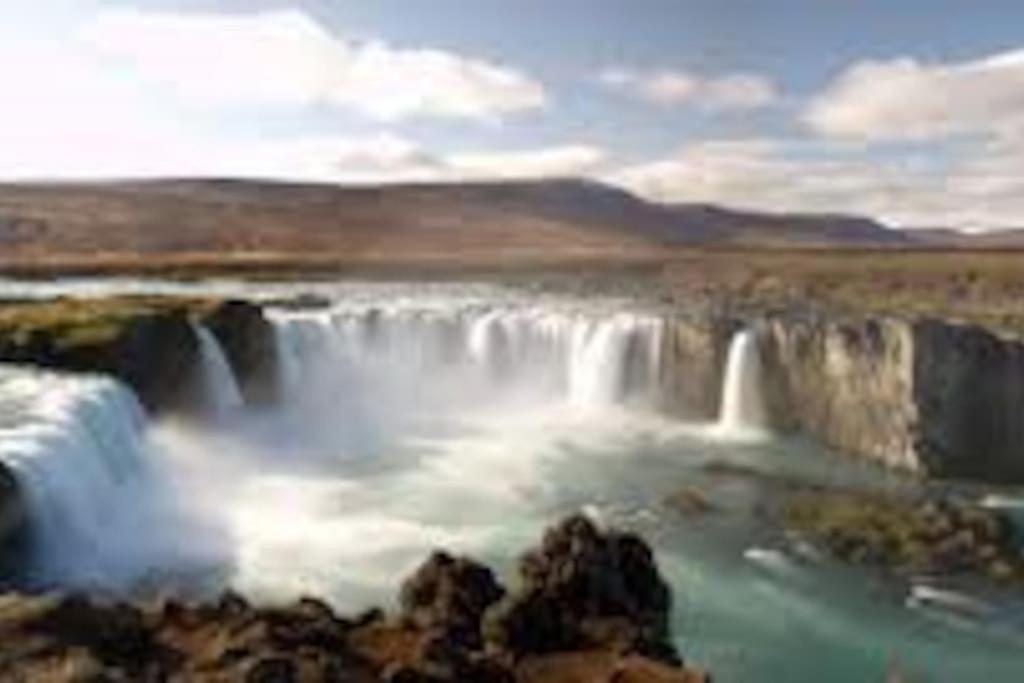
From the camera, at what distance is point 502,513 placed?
50.6 metres

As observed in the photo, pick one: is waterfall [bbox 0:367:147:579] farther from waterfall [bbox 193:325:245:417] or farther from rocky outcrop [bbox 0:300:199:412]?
waterfall [bbox 193:325:245:417]

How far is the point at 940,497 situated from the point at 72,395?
103 feet

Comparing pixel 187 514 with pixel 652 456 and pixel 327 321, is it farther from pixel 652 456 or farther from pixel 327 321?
pixel 327 321

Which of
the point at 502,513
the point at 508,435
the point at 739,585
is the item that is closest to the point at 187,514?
the point at 502,513

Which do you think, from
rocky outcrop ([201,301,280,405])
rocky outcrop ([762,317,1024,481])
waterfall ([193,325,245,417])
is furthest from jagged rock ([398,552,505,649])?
rocky outcrop ([201,301,280,405])

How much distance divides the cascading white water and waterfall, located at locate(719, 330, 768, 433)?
29.4m

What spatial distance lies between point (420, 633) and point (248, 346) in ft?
148

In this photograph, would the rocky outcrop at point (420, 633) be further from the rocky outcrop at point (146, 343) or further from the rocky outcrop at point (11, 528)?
the rocky outcrop at point (146, 343)

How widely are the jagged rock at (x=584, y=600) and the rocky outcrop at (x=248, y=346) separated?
3881cm

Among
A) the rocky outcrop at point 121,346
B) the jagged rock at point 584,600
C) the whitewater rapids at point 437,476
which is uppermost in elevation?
the rocky outcrop at point 121,346

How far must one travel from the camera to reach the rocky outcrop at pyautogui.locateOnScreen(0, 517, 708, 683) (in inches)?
922

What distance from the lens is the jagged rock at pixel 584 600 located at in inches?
1126

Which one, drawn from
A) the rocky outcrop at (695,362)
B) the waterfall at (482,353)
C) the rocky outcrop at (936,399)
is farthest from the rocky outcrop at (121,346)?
the rocky outcrop at (936,399)

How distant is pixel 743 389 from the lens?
70750 mm
